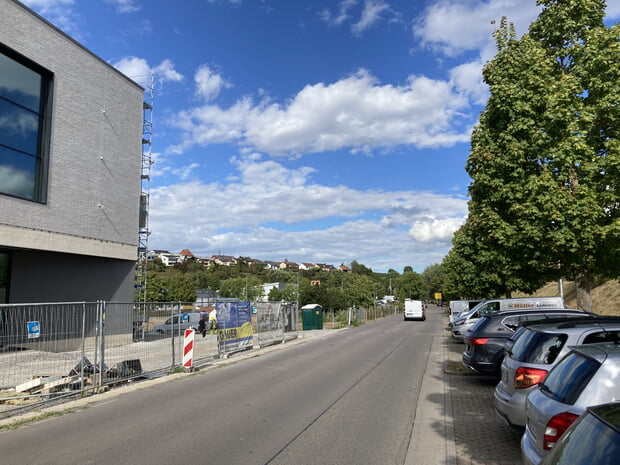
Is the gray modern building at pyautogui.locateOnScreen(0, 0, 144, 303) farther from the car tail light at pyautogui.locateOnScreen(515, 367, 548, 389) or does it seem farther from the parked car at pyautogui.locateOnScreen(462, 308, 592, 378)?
the car tail light at pyautogui.locateOnScreen(515, 367, 548, 389)

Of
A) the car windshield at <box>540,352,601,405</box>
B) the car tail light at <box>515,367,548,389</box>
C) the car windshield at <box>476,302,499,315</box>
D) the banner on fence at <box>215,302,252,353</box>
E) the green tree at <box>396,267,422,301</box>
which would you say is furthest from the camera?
the green tree at <box>396,267,422,301</box>

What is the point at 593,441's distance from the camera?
89.1 inches

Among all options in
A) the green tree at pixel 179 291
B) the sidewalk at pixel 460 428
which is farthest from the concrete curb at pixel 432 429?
the green tree at pixel 179 291

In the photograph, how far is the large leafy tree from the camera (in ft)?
40.0

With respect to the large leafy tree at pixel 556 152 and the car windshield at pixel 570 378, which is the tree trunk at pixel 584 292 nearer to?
the large leafy tree at pixel 556 152

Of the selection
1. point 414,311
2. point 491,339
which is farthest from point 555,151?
point 414,311

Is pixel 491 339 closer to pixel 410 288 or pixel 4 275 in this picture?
pixel 4 275

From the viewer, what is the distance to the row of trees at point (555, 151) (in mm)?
12195

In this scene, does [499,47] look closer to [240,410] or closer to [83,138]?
[240,410]

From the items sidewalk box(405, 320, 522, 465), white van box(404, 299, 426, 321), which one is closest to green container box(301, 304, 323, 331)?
white van box(404, 299, 426, 321)

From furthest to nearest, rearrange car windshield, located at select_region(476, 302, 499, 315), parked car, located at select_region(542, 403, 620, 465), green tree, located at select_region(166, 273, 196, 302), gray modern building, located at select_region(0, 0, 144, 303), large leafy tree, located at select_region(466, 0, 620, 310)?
1. green tree, located at select_region(166, 273, 196, 302)
2. car windshield, located at select_region(476, 302, 499, 315)
3. gray modern building, located at select_region(0, 0, 144, 303)
4. large leafy tree, located at select_region(466, 0, 620, 310)
5. parked car, located at select_region(542, 403, 620, 465)

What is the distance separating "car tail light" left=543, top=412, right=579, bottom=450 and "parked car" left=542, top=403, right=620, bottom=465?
1191 millimetres

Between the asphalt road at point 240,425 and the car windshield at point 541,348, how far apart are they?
198cm

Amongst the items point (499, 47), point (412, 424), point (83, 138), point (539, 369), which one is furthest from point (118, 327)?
point (499, 47)
